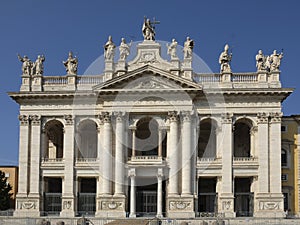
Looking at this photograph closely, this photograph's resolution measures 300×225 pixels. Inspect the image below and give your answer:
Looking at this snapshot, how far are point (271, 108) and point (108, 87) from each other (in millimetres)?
16610

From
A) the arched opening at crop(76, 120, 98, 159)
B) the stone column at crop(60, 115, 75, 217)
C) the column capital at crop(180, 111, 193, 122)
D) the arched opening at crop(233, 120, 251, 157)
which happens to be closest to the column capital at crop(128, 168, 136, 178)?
the stone column at crop(60, 115, 75, 217)

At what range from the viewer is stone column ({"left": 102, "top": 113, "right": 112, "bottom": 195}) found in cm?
5812

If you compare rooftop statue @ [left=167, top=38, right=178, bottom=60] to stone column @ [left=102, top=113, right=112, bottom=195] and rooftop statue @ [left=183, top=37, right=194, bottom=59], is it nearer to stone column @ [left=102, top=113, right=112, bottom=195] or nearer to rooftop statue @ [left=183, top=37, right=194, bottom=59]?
rooftop statue @ [left=183, top=37, right=194, bottom=59]

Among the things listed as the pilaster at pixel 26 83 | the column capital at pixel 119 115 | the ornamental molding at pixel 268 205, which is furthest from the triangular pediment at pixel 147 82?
the ornamental molding at pixel 268 205

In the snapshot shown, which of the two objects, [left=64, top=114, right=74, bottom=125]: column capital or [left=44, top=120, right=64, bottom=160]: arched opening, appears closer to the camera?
[left=64, top=114, right=74, bottom=125]: column capital

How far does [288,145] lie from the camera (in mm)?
62000

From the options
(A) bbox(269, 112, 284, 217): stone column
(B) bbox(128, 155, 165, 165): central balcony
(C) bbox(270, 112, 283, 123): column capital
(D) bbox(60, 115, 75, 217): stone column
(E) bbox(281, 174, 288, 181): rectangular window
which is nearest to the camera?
(B) bbox(128, 155, 165, 165): central balcony

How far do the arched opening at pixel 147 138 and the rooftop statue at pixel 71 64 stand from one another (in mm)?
9077

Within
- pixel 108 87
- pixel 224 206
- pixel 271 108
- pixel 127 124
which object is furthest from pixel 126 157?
pixel 271 108

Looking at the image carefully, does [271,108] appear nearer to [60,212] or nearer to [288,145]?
[288,145]

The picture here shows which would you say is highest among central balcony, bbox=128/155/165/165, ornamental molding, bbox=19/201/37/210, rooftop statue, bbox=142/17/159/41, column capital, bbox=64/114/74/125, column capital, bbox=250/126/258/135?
rooftop statue, bbox=142/17/159/41

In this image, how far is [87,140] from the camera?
6431 cm

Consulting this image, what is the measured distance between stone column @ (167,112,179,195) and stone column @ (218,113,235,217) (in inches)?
189

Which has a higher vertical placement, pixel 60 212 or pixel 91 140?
pixel 91 140
